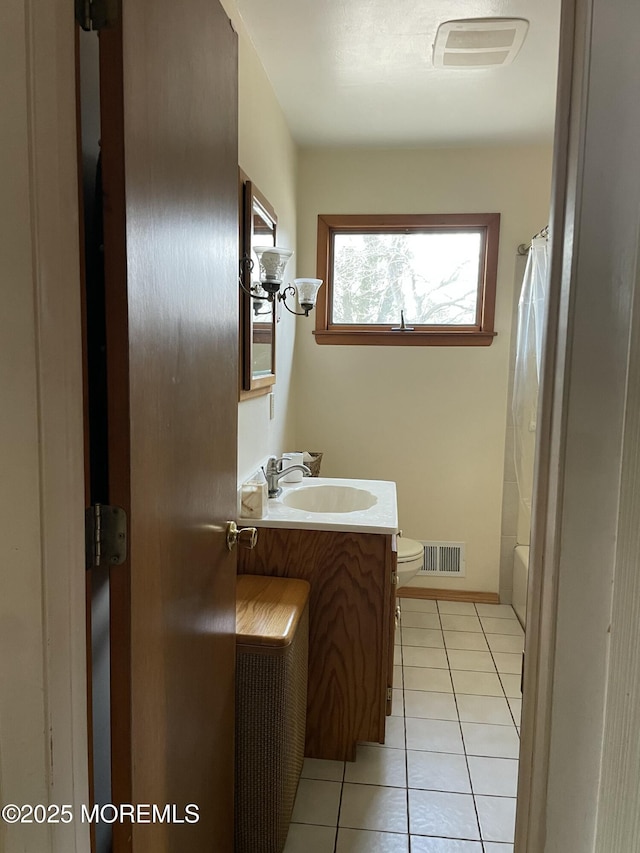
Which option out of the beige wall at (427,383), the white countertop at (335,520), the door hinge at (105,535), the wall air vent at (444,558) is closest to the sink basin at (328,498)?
the white countertop at (335,520)

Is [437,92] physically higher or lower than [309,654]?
higher

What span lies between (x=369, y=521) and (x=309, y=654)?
51cm

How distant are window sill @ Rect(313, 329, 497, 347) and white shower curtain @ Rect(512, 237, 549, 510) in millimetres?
237

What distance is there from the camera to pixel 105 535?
89cm

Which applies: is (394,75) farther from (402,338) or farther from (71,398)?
(71,398)

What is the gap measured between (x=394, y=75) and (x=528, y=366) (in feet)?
4.95

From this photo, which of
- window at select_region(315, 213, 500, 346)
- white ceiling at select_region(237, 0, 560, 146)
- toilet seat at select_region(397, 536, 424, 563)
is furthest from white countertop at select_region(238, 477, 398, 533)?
white ceiling at select_region(237, 0, 560, 146)

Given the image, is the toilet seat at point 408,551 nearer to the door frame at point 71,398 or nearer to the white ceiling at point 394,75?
the door frame at point 71,398

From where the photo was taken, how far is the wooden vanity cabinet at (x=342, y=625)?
6.55ft

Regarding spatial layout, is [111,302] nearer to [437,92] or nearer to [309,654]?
[309,654]

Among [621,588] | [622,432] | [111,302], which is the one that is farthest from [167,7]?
[621,588]

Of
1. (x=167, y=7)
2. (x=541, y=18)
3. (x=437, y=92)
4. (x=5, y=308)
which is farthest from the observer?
(x=437, y=92)

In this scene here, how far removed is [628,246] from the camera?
71cm

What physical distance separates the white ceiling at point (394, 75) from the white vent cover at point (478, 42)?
0.11ft
